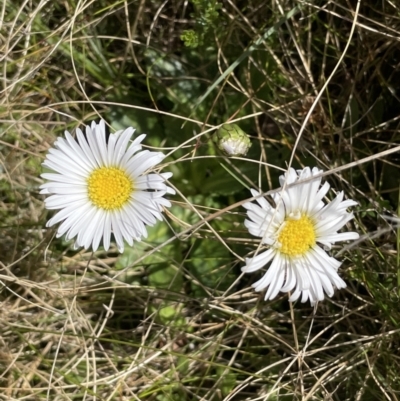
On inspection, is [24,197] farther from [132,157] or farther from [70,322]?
[132,157]

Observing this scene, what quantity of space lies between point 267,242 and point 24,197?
0.81 meters

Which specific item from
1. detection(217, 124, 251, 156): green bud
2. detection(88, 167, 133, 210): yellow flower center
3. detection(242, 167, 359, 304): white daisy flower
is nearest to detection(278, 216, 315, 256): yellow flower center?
detection(242, 167, 359, 304): white daisy flower

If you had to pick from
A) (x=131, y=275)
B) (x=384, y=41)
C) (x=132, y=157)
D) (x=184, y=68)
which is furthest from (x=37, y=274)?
(x=384, y=41)

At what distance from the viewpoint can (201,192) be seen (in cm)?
173

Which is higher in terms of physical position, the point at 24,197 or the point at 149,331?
the point at 24,197

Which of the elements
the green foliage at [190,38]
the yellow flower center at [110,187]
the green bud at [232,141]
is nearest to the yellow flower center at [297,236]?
the green bud at [232,141]

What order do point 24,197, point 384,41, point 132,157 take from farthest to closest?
point 24,197, point 384,41, point 132,157

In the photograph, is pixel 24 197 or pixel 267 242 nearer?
pixel 267 242

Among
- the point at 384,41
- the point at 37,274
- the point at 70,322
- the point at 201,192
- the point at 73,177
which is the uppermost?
the point at 384,41

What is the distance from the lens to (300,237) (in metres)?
1.36

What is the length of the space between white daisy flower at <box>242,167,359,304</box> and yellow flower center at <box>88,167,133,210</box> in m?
0.30

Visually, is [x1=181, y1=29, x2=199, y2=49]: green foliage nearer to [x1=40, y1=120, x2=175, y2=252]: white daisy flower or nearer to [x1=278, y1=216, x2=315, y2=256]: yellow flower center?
[x1=40, y1=120, x2=175, y2=252]: white daisy flower

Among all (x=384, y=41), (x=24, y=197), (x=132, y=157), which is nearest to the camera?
(x=132, y=157)

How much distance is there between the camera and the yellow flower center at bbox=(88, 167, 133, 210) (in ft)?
4.58
